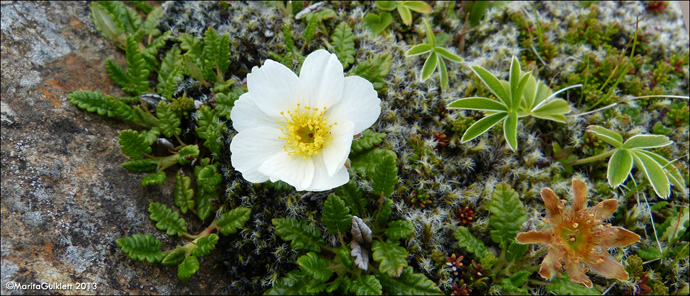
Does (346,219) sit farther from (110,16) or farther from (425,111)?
(110,16)

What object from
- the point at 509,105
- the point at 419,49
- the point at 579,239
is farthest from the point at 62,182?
the point at 579,239

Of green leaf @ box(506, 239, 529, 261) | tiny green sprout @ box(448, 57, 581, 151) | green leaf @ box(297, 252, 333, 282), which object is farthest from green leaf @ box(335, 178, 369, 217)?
green leaf @ box(506, 239, 529, 261)

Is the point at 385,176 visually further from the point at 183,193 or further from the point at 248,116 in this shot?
the point at 183,193

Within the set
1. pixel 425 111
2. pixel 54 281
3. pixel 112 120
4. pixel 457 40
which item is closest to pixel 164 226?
pixel 54 281

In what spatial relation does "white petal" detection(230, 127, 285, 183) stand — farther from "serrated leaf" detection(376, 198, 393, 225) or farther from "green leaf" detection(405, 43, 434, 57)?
"green leaf" detection(405, 43, 434, 57)

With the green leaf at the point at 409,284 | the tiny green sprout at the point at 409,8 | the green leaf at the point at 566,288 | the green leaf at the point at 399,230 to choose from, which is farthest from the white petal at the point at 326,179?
the tiny green sprout at the point at 409,8

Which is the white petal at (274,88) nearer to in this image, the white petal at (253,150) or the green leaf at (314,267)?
the white petal at (253,150)
